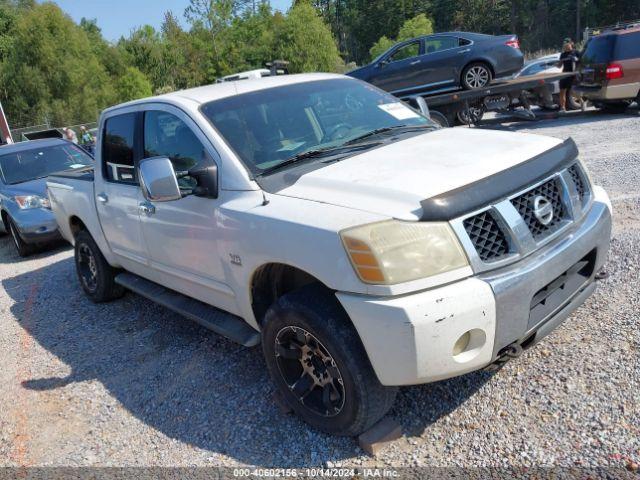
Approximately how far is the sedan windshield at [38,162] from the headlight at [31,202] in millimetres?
673

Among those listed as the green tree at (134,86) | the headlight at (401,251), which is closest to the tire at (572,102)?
the headlight at (401,251)

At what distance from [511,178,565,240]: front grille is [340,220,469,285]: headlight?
0.50 metres

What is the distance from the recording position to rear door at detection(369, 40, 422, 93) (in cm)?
1180

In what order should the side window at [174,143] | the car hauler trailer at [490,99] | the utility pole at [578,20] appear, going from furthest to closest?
1. the utility pole at [578,20]
2. the car hauler trailer at [490,99]
3. the side window at [174,143]

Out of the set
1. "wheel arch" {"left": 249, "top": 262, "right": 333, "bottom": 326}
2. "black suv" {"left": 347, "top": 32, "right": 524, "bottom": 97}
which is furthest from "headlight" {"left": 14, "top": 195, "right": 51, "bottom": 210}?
"black suv" {"left": 347, "top": 32, "right": 524, "bottom": 97}

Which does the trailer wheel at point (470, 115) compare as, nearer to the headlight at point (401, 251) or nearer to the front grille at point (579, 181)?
the front grille at point (579, 181)

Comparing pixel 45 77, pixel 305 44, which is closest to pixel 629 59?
pixel 305 44

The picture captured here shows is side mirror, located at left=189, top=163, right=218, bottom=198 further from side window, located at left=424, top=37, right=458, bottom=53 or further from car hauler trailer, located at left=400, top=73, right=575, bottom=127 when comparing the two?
side window, located at left=424, top=37, right=458, bottom=53

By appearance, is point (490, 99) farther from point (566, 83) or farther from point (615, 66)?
point (566, 83)

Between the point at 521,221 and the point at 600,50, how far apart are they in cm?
1124

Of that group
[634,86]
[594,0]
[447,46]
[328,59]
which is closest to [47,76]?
[328,59]

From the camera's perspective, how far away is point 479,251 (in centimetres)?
253

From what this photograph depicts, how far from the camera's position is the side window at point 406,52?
11784mm

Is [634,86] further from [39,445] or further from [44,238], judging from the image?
[39,445]
